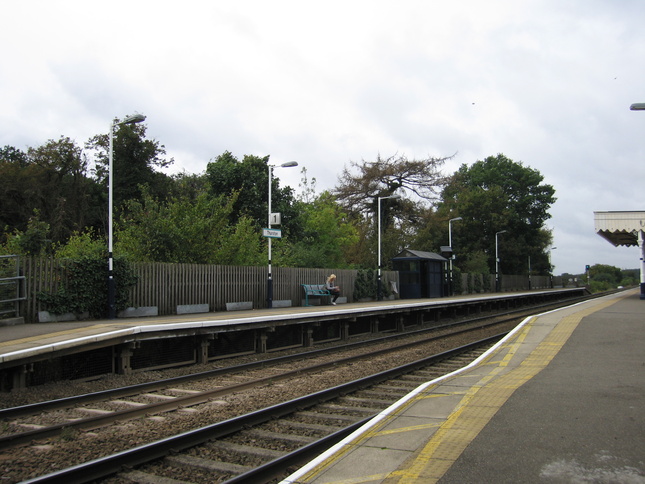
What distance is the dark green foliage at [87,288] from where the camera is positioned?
14.4 m

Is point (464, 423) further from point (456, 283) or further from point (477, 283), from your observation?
point (477, 283)

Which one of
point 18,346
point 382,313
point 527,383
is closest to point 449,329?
point 382,313

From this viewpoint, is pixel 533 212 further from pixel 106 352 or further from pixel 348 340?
pixel 106 352

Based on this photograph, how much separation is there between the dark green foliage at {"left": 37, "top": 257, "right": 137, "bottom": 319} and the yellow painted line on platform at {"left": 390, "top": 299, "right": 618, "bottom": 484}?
35.8ft

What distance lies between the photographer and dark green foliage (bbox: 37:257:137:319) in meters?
14.4

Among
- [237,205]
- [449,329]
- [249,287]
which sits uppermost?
[237,205]

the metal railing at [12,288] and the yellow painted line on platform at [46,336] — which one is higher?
the metal railing at [12,288]

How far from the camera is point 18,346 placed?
30.1 ft

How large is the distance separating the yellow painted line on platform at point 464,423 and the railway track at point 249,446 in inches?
51.7

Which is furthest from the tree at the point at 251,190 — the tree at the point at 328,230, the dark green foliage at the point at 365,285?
the dark green foliage at the point at 365,285

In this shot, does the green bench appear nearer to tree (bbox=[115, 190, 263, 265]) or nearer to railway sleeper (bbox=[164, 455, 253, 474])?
tree (bbox=[115, 190, 263, 265])

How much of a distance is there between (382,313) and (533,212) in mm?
Answer: 53599

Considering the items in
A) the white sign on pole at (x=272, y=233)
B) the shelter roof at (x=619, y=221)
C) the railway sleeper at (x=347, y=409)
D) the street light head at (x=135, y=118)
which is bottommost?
the railway sleeper at (x=347, y=409)

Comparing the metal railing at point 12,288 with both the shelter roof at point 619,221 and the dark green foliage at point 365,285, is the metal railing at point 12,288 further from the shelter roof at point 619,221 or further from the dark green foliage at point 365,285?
the shelter roof at point 619,221
